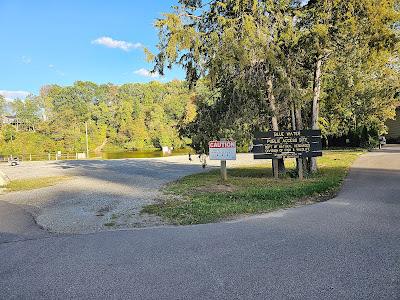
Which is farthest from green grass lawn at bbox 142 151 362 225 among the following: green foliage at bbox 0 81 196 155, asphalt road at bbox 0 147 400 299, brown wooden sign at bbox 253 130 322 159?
green foliage at bbox 0 81 196 155

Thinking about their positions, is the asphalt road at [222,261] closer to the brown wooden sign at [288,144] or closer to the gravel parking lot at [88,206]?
the gravel parking lot at [88,206]

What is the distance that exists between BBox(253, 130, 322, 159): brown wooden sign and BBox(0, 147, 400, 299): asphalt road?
243 inches

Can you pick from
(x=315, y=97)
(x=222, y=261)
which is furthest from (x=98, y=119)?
(x=222, y=261)

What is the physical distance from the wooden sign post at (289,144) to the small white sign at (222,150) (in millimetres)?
817

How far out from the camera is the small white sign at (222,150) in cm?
1317

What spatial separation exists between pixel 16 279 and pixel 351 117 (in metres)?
32.8

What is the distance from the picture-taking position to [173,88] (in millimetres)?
97125

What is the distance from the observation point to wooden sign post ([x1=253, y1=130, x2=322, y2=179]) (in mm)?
12938

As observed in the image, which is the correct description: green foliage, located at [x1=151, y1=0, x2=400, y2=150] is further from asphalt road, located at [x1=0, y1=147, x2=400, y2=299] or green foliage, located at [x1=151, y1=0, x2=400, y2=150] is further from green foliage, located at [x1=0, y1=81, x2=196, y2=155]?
green foliage, located at [x1=0, y1=81, x2=196, y2=155]

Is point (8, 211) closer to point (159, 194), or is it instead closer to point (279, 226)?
point (159, 194)

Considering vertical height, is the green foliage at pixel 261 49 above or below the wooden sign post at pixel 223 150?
above

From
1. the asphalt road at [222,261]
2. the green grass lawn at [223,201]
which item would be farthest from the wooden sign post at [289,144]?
the asphalt road at [222,261]

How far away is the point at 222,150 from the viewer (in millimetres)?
13180

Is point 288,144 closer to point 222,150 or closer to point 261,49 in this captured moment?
point 222,150
